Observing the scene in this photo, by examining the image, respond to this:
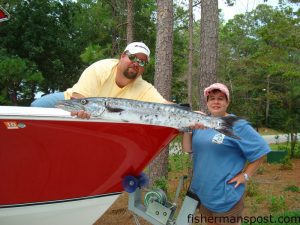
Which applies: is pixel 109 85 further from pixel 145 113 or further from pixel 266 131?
pixel 266 131

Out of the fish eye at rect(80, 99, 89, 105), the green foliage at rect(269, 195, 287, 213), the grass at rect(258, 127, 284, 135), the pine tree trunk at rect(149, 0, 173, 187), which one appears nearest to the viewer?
the fish eye at rect(80, 99, 89, 105)

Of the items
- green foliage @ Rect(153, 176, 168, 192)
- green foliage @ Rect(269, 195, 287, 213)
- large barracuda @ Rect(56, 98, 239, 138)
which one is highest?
large barracuda @ Rect(56, 98, 239, 138)

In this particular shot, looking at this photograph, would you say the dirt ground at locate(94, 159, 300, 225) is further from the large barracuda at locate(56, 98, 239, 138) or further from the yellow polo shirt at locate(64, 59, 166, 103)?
the large barracuda at locate(56, 98, 239, 138)

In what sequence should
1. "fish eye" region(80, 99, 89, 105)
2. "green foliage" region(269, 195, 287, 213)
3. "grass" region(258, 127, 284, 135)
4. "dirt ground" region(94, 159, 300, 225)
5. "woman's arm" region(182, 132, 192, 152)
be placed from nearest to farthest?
1. "fish eye" region(80, 99, 89, 105)
2. "woman's arm" region(182, 132, 192, 152)
3. "dirt ground" region(94, 159, 300, 225)
4. "green foliage" region(269, 195, 287, 213)
5. "grass" region(258, 127, 284, 135)

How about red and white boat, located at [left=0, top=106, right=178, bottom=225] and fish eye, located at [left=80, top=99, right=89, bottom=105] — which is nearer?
fish eye, located at [left=80, top=99, right=89, bottom=105]

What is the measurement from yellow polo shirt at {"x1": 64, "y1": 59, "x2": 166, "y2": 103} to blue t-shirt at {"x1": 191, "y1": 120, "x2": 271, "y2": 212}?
2.31 ft

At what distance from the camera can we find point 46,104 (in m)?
4.42

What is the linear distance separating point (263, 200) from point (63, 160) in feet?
15.1

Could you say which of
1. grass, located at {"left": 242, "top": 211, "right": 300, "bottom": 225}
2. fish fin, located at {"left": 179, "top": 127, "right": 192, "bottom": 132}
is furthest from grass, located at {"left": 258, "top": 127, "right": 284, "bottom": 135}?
fish fin, located at {"left": 179, "top": 127, "right": 192, "bottom": 132}

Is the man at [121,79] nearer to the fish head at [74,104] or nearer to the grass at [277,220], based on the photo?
the fish head at [74,104]

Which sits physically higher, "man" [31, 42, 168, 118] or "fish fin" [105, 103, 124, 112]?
"man" [31, 42, 168, 118]

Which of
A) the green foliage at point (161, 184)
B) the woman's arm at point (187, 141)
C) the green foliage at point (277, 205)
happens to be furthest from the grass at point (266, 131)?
the woman's arm at point (187, 141)

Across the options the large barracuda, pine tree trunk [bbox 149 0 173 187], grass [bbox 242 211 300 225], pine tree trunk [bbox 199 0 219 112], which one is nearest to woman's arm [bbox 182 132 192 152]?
the large barracuda

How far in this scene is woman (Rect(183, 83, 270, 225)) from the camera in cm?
357
